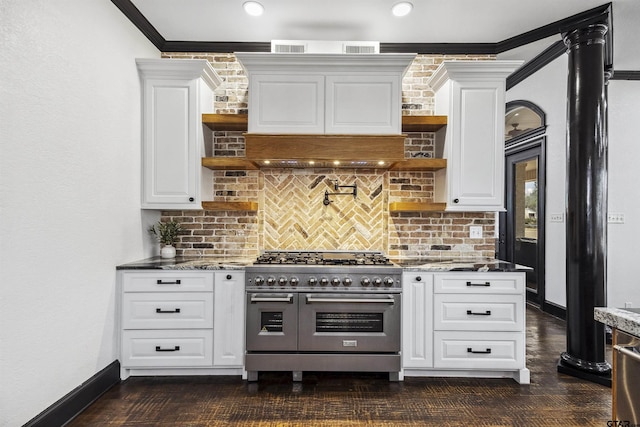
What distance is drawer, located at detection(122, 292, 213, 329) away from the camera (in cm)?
285

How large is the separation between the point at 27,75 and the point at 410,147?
2932mm

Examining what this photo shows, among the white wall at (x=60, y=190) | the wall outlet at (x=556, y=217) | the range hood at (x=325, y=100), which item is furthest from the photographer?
the wall outlet at (x=556, y=217)

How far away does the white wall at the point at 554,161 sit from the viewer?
14.8 ft

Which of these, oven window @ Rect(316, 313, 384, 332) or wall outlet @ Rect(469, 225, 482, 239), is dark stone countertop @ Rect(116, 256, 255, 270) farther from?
wall outlet @ Rect(469, 225, 482, 239)

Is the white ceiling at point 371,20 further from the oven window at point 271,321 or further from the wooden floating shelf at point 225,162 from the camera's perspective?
the oven window at point 271,321

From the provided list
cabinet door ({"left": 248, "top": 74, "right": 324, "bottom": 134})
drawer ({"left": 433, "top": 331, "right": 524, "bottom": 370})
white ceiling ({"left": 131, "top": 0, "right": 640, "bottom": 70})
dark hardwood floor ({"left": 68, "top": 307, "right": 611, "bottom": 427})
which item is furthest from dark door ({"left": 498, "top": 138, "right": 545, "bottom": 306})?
cabinet door ({"left": 248, "top": 74, "right": 324, "bottom": 134})

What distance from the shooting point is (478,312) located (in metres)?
2.86

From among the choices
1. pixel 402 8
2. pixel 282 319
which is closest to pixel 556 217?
pixel 402 8

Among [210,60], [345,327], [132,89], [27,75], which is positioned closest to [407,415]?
[345,327]

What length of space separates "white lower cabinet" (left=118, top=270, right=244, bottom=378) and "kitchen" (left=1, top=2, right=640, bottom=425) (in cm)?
15

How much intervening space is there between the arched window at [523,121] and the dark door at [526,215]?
0.14 meters

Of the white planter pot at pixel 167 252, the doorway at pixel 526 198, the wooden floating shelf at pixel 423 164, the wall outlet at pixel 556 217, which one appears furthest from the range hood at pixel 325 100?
the doorway at pixel 526 198

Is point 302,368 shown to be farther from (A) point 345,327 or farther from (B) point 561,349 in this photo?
(B) point 561,349

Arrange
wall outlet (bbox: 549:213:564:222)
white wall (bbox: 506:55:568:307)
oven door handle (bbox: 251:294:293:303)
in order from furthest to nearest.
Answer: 1. wall outlet (bbox: 549:213:564:222)
2. white wall (bbox: 506:55:568:307)
3. oven door handle (bbox: 251:294:293:303)
